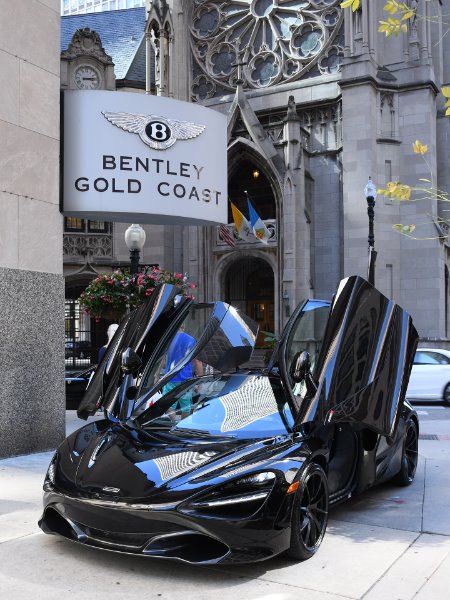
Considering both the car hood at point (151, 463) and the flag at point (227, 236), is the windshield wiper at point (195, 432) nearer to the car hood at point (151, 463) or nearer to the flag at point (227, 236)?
the car hood at point (151, 463)

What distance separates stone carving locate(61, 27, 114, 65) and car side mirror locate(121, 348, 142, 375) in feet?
92.3

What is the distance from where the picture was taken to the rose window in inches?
1158

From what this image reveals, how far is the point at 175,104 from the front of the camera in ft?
33.9

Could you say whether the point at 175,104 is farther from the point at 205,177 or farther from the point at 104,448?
the point at 104,448

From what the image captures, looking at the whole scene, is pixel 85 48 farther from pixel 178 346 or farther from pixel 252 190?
pixel 178 346

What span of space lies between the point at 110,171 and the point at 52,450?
3802mm

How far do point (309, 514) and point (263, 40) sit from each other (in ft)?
96.1

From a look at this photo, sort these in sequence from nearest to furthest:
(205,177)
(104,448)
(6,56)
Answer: (104,448)
(6,56)
(205,177)

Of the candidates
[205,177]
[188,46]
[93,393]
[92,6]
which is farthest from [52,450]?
[92,6]

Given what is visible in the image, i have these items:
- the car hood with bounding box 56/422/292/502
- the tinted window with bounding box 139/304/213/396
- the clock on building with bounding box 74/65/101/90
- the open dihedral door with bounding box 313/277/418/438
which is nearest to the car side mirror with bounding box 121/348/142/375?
the tinted window with bounding box 139/304/213/396

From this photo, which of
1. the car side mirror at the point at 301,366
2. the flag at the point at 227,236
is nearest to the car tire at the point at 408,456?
the car side mirror at the point at 301,366

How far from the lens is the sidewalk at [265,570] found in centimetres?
408

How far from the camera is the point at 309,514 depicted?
186 inches

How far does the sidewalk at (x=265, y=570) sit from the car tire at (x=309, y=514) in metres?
0.10
